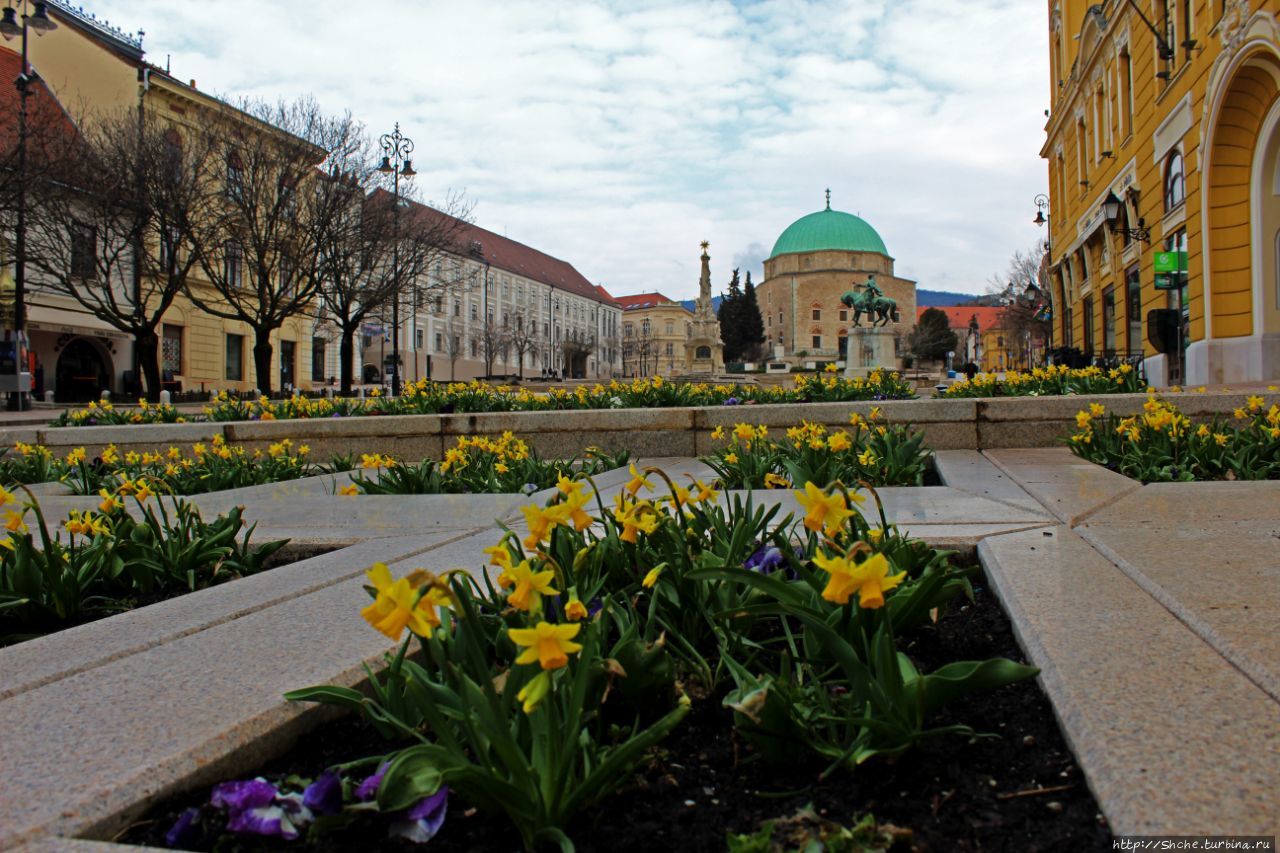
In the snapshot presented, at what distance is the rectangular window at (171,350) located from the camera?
3444 cm

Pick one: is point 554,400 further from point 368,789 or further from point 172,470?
point 368,789

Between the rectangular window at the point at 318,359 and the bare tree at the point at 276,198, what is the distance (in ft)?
60.7

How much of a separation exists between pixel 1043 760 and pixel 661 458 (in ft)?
21.6

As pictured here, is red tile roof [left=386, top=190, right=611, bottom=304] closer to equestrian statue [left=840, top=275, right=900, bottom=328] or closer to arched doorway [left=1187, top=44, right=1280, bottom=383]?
equestrian statue [left=840, top=275, right=900, bottom=328]

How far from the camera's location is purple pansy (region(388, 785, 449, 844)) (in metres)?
1.29

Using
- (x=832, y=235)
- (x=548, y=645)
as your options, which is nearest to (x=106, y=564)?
(x=548, y=645)

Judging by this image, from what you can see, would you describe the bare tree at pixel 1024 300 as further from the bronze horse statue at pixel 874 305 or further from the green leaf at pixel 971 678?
the green leaf at pixel 971 678

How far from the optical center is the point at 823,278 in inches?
4011

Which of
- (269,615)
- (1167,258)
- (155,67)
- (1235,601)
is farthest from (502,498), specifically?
(155,67)

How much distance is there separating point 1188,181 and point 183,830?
19819 mm

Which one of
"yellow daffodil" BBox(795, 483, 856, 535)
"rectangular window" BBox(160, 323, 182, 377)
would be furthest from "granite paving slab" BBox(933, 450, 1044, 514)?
"rectangular window" BBox(160, 323, 182, 377)

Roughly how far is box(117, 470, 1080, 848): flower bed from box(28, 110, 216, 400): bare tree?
25333mm

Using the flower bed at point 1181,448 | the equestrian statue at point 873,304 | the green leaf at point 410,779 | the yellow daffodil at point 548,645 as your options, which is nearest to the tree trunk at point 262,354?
the equestrian statue at point 873,304

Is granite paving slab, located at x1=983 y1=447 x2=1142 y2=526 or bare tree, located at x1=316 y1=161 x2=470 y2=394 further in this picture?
bare tree, located at x1=316 y1=161 x2=470 y2=394
